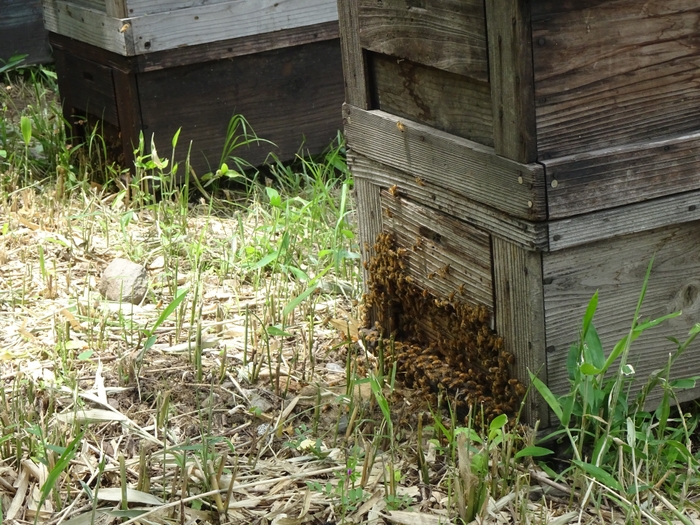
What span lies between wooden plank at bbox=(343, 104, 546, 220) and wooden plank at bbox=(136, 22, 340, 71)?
1.64 meters

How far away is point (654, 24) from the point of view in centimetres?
226

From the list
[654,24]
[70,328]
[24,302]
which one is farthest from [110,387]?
[654,24]

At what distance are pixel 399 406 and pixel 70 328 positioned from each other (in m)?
1.23

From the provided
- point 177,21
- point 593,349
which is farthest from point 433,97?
point 177,21

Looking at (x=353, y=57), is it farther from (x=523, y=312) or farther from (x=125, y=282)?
(x=125, y=282)

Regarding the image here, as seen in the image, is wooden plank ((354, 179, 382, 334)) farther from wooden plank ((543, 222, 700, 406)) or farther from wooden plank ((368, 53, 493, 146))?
wooden plank ((543, 222, 700, 406))

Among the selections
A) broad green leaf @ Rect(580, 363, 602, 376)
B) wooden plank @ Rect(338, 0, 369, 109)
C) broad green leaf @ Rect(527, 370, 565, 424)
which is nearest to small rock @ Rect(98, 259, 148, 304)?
wooden plank @ Rect(338, 0, 369, 109)

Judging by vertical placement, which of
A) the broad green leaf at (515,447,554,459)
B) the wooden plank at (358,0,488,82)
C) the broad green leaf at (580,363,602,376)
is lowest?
the broad green leaf at (515,447,554,459)

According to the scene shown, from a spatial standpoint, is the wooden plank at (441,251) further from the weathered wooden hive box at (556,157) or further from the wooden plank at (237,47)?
the wooden plank at (237,47)

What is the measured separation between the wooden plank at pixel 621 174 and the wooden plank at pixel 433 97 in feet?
0.79

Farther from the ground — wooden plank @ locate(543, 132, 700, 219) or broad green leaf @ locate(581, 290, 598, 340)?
wooden plank @ locate(543, 132, 700, 219)

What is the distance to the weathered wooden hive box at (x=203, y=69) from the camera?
4.26 metres

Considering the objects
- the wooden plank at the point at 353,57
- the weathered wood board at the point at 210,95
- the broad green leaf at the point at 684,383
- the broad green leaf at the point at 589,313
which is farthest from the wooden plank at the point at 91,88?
the broad green leaf at the point at 684,383

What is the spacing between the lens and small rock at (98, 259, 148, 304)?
3529 millimetres
